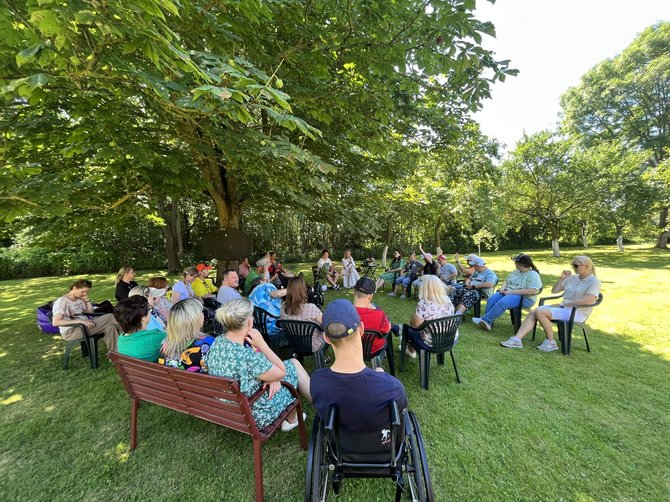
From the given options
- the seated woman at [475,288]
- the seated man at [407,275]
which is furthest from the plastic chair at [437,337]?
the seated man at [407,275]

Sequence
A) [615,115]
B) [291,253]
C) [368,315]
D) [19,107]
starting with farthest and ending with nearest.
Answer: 1. [615,115]
2. [291,253]
3. [19,107]
4. [368,315]

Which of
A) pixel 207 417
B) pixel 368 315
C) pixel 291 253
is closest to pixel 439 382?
pixel 368 315

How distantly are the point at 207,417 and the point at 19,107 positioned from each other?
18.4 ft

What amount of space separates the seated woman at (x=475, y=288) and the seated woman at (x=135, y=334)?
5.21 metres

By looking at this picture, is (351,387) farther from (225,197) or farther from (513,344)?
(225,197)

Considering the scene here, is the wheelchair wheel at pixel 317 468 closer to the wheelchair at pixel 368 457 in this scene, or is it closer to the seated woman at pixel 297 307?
the wheelchair at pixel 368 457

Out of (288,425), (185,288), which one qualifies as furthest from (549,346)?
(185,288)

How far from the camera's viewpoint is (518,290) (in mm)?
4945

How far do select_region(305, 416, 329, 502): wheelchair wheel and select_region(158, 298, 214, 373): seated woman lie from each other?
1126 millimetres

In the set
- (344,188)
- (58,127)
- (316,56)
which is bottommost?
(344,188)

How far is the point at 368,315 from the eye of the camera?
3.18 meters

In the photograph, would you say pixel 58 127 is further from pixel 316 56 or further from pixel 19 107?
pixel 316 56

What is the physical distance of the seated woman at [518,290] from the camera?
4.89 metres

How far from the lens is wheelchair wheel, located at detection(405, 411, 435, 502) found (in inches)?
63.2
